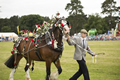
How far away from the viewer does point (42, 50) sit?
19.5 ft

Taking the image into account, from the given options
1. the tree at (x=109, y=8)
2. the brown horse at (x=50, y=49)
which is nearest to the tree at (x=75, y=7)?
the tree at (x=109, y=8)

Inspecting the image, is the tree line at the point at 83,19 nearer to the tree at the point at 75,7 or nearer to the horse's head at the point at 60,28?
the tree at the point at 75,7

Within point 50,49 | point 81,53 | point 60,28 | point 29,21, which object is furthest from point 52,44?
point 29,21

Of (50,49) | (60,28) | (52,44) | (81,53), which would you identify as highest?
(60,28)

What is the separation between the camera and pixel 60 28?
5.52 meters

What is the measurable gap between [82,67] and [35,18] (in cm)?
8138

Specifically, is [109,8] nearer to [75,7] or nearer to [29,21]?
[75,7]

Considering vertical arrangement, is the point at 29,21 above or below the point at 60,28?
above

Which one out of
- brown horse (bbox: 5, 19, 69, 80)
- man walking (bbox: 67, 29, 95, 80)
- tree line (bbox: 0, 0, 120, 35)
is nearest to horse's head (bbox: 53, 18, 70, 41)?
brown horse (bbox: 5, 19, 69, 80)

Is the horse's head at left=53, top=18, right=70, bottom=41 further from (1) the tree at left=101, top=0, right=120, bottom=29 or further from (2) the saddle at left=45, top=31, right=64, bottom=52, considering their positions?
(1) the tree at left=101, top=0, right=120, bottom=29

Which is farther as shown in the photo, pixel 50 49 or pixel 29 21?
pixel 29 21

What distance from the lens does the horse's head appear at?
5297mm

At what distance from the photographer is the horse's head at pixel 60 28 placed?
5297 millimetres

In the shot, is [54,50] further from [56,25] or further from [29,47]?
[29,47]
